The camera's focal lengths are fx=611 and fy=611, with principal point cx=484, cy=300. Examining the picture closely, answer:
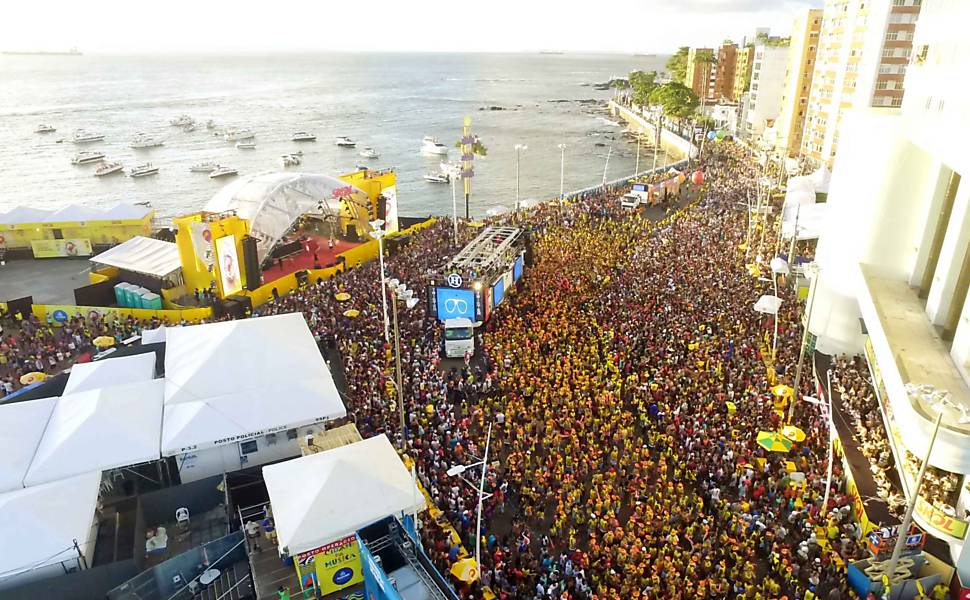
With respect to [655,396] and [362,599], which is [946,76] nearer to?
[655,396]

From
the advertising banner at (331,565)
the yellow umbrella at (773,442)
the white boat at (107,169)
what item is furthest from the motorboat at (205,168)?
the yellow umbrella at (773,442)

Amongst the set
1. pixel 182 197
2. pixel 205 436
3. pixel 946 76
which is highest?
pixel 946 76

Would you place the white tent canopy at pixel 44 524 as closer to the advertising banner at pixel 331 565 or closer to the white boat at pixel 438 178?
the advertising banner at pixel 331 565

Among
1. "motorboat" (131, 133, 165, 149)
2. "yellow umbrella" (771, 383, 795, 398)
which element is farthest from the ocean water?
"yellow umbrella" (771, 383, 795, 398)

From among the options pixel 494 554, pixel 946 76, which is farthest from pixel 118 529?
pixel 946 76

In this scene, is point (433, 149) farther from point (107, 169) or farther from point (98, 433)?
point (98, 433)

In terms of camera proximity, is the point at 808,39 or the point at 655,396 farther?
the point at 808,39

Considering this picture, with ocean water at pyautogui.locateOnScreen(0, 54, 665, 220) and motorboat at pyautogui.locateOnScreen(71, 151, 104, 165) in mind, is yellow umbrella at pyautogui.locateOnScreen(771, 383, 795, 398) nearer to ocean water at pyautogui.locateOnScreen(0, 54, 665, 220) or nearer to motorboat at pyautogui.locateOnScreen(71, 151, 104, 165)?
ocean water at pyautogui.locateOnScreen(0, 54, 665, 220)
